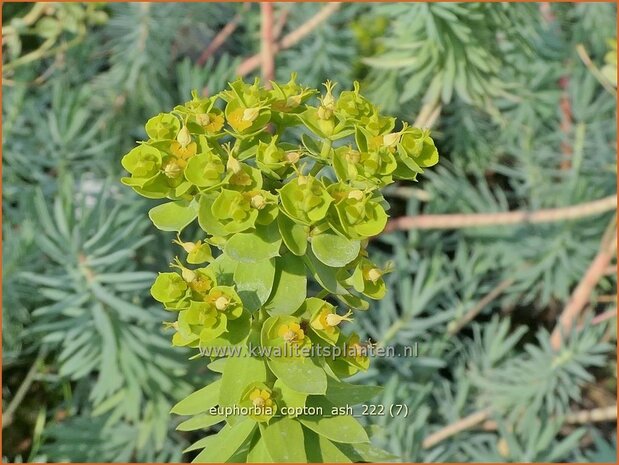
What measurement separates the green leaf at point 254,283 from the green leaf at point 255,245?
2 cm

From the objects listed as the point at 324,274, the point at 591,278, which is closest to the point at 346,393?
the point at 324,274

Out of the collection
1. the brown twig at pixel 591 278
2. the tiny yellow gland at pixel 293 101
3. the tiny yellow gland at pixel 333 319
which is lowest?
the brown twig at pixel 591 278

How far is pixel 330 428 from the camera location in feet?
1.88

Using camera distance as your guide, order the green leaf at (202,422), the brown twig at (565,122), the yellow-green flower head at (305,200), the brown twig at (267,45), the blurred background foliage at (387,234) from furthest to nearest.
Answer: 1. the brown twig at (565,122)
2. the brown twig at (267,45)
3. the blurred background foliage at (387,234)
4. the green leaf at (202,422)
5. the yellow-green flower head at (305,200)

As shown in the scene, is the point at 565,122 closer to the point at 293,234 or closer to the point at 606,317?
the point at 606,317

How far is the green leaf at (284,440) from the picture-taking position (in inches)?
21.4

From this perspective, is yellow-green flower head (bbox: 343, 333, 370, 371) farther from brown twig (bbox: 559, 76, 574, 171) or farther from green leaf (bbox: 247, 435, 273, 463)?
brown twig (bbox: 559, 76, 574, 171)

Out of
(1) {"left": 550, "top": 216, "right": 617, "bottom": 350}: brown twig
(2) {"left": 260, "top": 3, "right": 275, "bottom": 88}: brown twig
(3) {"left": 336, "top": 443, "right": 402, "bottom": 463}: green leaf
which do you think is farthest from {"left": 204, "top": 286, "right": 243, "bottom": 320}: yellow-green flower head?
(1) {"left": 550, "top": 216, "right": 617, "bottom": 350}: brown twig

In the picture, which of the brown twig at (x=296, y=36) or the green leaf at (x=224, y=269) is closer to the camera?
the green leaf at (x=224, y=269)

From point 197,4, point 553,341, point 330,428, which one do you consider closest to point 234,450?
point 330,428

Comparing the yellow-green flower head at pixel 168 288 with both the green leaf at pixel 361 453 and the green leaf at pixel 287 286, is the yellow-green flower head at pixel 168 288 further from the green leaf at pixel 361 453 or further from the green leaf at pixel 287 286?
the green leaf at pixel 361 453

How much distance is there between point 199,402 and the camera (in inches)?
23.4

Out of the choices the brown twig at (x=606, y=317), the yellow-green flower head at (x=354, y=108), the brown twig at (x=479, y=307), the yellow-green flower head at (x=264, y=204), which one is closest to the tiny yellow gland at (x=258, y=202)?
the yellow-green flower head at (x=264, y=204)

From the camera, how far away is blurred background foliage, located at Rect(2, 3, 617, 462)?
1075 mm
